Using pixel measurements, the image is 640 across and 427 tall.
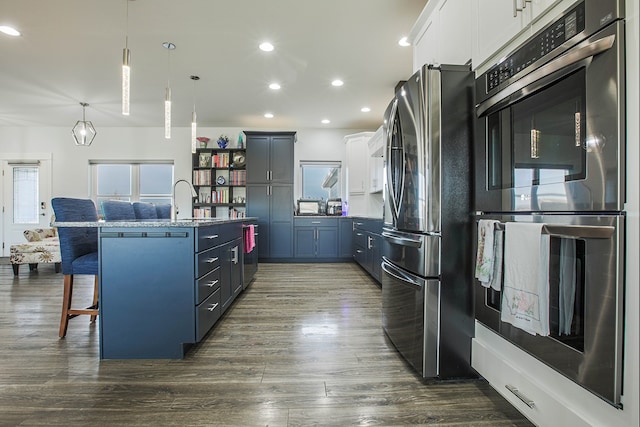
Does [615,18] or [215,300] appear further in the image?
[215,300]

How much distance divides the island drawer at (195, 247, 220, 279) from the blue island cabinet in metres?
0.05

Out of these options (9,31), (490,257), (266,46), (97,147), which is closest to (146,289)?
(490,257)

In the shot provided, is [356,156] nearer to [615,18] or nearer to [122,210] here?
[122,210]

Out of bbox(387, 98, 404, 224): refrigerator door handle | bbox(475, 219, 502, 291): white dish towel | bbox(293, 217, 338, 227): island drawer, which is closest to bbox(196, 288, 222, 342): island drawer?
bbox(387, 98, 404, 224): refrigerator door handle

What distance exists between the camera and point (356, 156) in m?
5.68

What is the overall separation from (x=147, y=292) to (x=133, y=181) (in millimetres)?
5341

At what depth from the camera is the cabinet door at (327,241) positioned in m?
5.61

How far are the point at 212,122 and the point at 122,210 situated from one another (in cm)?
358

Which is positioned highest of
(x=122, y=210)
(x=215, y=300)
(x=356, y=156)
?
(x=356, y=156)

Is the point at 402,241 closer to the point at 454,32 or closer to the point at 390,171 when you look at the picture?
the point at 390,171

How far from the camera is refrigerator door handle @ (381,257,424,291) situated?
64.9 inches

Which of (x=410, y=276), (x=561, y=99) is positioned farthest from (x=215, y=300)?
(x=561, y=99)

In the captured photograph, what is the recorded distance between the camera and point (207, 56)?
338 centimetres

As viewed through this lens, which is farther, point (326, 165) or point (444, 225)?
point (326, 165)
